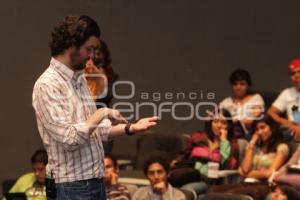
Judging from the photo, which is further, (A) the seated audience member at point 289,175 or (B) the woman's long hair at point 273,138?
(B) the woman's long hair at point 273,138

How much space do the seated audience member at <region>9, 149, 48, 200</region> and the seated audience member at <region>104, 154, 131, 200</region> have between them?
44cm

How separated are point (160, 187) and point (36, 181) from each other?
909mm

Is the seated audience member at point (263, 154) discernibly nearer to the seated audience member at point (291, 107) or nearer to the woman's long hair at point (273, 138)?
the woman's long hair at point (273, 138)

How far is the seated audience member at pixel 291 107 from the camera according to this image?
6.42 m

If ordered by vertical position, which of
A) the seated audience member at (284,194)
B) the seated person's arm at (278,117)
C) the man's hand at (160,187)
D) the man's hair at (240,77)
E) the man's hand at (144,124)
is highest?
the man's hair at (240,77)

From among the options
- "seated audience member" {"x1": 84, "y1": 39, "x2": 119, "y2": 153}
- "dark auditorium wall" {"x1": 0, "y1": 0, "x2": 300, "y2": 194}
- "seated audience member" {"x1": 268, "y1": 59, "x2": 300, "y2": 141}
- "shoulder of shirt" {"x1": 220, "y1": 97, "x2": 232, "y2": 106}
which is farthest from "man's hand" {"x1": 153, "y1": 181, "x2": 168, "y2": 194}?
"dark auditorium wall" {"x1": 0, "y1": 0, "x2": 300, "y2": 194}

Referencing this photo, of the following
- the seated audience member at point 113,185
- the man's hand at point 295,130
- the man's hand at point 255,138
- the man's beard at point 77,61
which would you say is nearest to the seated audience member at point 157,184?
the seated audience member at point 113,185

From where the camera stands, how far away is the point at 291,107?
654 cm

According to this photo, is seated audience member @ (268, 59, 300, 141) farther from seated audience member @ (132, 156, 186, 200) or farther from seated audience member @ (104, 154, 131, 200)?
seated audience member @ (104, 154, 131, 200)

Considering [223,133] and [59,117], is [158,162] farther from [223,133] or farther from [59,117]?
[59,117]

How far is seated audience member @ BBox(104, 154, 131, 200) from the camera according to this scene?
18.9 feet

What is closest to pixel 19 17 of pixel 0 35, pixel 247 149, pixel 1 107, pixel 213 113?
pixel 0 35

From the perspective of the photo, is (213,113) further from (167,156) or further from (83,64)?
(83,64)

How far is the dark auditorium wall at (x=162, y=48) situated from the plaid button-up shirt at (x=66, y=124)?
409cm
